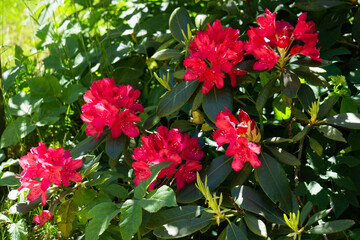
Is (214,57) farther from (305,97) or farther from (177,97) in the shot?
(305,97)

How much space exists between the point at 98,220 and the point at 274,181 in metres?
0.54

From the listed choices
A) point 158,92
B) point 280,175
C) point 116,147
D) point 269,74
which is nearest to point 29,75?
point 158,92

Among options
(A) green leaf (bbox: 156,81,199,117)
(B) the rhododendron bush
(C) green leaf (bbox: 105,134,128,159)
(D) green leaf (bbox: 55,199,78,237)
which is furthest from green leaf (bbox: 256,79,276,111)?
(D) green leaf (bbox: 55,199,78,237)

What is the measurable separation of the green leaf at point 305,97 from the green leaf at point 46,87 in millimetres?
1213

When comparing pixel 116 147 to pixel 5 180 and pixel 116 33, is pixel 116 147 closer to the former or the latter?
pixel 5 180

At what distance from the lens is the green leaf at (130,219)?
1.42 meters

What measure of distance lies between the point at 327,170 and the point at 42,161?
0.96 metres

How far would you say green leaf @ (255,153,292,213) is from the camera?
4.81 feet

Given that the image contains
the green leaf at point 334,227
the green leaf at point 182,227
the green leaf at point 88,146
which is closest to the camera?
the green leaf at point 334,227

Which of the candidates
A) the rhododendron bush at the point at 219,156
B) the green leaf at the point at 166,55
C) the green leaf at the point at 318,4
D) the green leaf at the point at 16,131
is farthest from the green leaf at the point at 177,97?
the green leaf at the point at 16,131

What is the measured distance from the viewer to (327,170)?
1.70 metres

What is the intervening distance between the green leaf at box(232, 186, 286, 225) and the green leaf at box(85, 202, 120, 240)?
368mm

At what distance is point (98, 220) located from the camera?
1.47 m

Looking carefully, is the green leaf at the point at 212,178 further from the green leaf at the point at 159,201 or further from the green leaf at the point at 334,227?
the green leaf at the point at 334,227
